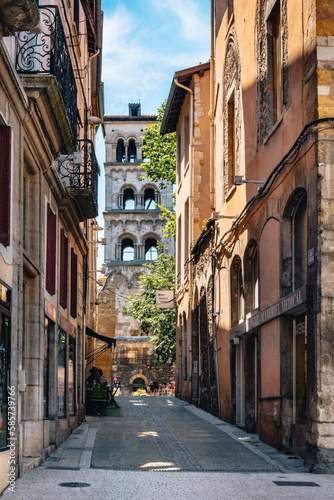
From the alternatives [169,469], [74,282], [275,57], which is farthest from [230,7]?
[169,469]

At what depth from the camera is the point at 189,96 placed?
29.9 metres

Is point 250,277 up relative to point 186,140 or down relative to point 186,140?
down

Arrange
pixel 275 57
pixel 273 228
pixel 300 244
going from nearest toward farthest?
pixel 300 244
pixel 273 228
pixel 275 57

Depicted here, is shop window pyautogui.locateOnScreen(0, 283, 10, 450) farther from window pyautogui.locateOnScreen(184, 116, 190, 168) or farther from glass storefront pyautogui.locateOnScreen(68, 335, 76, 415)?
window pyautogui.locateOnScreen(184, 116, 190, 168)

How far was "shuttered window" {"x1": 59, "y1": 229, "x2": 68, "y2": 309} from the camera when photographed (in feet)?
57.1

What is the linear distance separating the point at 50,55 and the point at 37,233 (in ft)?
8.99

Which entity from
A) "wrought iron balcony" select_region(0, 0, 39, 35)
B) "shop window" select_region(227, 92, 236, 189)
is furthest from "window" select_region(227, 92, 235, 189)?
"wrought iron balcony" select_region(0, 0, 39, 35)

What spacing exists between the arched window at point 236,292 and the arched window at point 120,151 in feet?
180

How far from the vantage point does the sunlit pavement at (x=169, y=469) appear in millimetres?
9719

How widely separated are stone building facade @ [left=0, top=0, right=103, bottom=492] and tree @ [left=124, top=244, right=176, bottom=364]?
18.6 m

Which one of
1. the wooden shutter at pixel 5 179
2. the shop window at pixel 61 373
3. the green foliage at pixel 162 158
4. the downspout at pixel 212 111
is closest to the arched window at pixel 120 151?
the green foliage at pixel 162 158

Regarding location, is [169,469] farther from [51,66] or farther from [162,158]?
[162,158]

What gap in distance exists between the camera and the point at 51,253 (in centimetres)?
1562

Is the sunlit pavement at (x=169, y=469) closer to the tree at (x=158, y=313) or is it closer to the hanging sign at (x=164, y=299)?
the hanging sign at (x=164, y=299)
